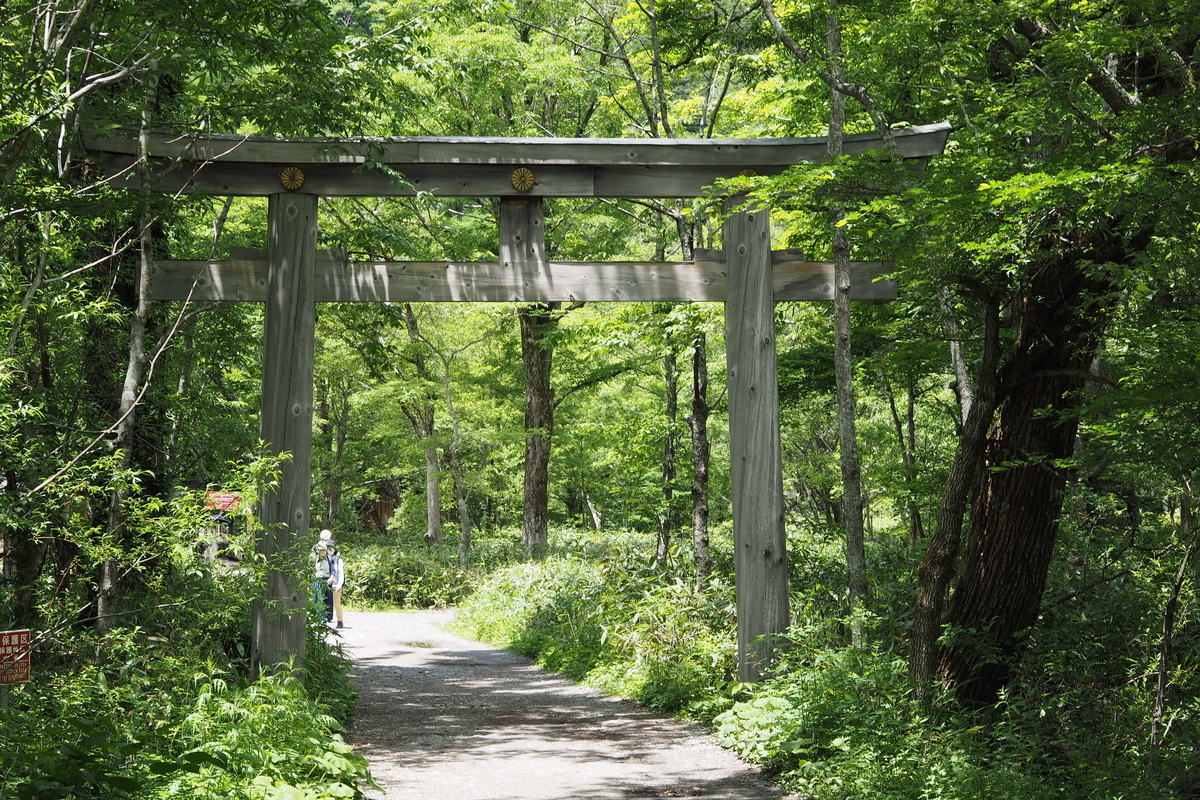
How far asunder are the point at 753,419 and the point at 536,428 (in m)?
10.7

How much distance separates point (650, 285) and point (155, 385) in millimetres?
3782

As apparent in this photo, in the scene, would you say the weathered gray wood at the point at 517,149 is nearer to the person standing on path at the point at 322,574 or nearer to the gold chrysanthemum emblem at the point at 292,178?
the gold chrysanthemum emblem at the point at 292,178

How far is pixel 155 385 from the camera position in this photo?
7.53m

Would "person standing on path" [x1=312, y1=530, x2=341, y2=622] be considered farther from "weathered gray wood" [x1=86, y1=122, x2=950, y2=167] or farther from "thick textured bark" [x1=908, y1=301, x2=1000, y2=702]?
"thick textured bark" [x1=908, y1=301, x2=1000, y2=702]

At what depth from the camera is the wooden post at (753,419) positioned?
25.7ft

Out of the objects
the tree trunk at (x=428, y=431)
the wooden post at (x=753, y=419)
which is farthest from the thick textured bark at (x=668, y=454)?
the tree trunk at (x=428, y=431)

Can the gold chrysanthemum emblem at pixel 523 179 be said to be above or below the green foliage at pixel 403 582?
above

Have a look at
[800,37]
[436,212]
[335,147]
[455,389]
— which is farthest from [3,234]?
[455,389]

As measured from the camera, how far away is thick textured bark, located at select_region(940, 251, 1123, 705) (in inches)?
243

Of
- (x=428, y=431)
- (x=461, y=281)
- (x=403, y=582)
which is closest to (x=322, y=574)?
(x=461, y=281)

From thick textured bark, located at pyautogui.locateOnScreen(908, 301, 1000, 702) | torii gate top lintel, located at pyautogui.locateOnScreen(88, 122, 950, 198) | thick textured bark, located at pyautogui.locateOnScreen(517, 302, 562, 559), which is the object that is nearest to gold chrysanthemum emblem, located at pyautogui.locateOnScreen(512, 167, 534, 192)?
torii gate top lintel, located at pyautogui.locateOnScreen(88, 122, 950, 198)

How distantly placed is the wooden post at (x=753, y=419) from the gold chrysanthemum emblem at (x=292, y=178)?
3265mm

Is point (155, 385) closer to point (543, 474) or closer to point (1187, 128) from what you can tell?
point (1187, 128)

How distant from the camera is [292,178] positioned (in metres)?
7.63
